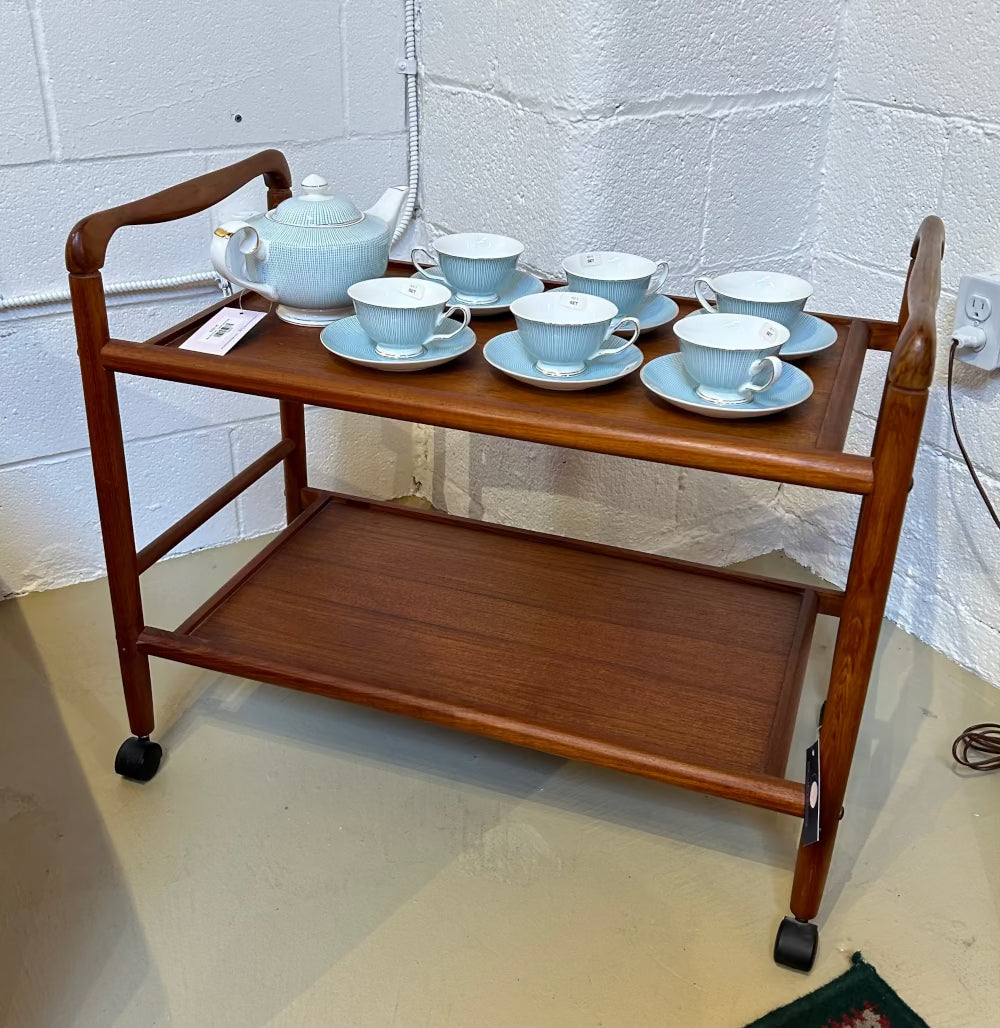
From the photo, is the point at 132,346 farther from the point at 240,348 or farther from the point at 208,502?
the point at 208,502

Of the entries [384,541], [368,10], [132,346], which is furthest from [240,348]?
[368,10]

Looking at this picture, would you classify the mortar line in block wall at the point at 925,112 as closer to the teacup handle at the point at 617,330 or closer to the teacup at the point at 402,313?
the teacup handle at the point at 617,330

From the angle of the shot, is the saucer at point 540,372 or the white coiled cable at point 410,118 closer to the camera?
the saucer at point 540,372

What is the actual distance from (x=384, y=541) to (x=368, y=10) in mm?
775

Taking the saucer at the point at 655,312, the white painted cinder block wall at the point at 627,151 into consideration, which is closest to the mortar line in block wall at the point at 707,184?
the white painted cinder block wall at the point at 627,151

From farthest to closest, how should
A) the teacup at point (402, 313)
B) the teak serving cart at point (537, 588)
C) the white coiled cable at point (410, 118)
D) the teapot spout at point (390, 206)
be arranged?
the white coiled cable at point (410, 118) → the teapot spout at point (390, 206) → the teacup at point (402, 313) → the teak serving cart at point (537, 588)

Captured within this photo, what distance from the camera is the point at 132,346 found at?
3.43 feet

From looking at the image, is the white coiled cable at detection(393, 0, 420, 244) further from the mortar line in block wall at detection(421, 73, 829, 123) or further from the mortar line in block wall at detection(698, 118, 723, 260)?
the mortar line in block wall at detection(698, 118, 723, 260)

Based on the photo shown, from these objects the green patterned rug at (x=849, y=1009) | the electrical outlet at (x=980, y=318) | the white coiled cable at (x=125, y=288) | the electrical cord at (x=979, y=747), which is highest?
the electrical outlet at (x=980, y=318)

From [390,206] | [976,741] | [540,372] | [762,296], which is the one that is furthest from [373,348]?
[976,741]

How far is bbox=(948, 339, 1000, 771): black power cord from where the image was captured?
51.6 inches

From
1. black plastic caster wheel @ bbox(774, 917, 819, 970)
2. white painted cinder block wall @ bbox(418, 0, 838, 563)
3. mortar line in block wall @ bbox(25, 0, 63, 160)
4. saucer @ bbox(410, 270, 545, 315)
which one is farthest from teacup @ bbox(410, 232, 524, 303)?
black plastic caster wheel @ bbox(774, 917, 819, 970)

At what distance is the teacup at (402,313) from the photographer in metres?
1.00

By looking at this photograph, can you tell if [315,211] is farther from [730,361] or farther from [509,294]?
[730,361]
